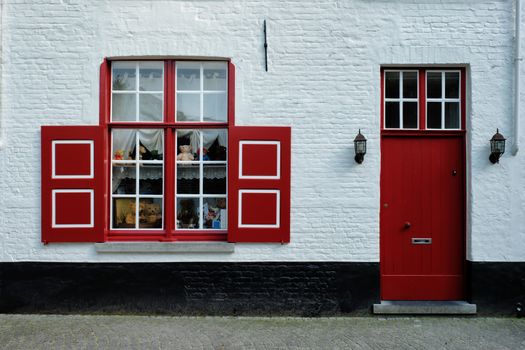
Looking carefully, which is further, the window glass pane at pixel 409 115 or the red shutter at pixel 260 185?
the window glass pane at pixel 409 115

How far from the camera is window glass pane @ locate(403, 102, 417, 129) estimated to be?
6.55 m

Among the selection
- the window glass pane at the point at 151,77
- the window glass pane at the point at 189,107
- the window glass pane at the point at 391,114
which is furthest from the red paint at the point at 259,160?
the window glass pane at the point at 391,114

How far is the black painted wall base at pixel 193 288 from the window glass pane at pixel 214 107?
1.96 metres

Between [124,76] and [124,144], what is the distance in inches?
36.2

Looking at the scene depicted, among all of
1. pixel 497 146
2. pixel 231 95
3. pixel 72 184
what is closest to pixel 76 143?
pixel 72 184

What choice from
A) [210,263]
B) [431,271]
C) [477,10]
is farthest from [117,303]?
[477,10]

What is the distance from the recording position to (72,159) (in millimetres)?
6336

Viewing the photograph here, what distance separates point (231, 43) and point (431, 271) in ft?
13.3

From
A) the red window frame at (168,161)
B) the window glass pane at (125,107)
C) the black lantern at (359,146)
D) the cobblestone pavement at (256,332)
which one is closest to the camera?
the cobblestone pavement at (256,332)

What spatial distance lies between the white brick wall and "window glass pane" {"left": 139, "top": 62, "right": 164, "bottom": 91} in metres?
0.26

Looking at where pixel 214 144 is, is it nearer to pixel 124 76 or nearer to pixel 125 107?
pixel 125 107

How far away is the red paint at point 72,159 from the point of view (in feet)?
20.7

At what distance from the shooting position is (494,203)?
6.39m

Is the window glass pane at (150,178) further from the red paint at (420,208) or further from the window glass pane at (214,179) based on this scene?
the red paint at (420,208)
